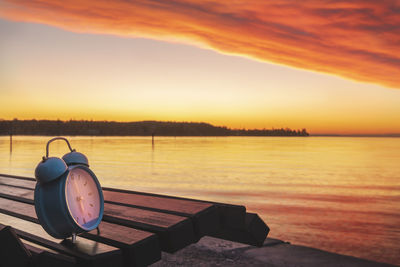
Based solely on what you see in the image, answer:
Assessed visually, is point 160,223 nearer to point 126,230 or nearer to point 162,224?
point 162,224

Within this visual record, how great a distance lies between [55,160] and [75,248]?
2.07ft

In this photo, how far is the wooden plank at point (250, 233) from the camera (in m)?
3.84

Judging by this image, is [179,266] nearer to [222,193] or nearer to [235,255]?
[235,255]

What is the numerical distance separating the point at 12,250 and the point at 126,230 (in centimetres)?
83

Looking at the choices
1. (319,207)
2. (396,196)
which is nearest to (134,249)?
(319,207)

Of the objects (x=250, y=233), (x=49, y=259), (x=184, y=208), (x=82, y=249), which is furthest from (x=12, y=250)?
(x=250, y=233)

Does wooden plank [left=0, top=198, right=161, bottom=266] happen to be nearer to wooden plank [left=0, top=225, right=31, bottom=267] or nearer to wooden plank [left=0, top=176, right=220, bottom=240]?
wooden plank [left=0, top=225, right=31, bottom=267]

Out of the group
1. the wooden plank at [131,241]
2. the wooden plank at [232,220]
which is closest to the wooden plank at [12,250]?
the wooden plank at [131,241]

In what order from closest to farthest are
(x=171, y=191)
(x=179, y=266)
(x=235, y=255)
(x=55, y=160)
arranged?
(x=55, y=160)
(x=179, y=266)
(x=235, y=255)
(x=171, y=191)

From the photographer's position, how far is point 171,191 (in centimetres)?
1367

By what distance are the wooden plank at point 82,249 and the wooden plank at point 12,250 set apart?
0.18m

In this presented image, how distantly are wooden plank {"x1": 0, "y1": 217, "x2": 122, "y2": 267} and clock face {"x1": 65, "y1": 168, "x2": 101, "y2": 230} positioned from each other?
15 cm

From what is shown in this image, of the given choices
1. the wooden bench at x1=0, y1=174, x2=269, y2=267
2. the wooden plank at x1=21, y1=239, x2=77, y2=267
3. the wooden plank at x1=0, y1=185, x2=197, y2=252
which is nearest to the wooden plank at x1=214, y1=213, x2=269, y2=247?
the wooden bench at x1=0, y1=174, x2=269, y2=267

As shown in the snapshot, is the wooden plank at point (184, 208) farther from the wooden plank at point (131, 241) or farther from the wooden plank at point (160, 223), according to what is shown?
the wooden plank at point (131, 241)
